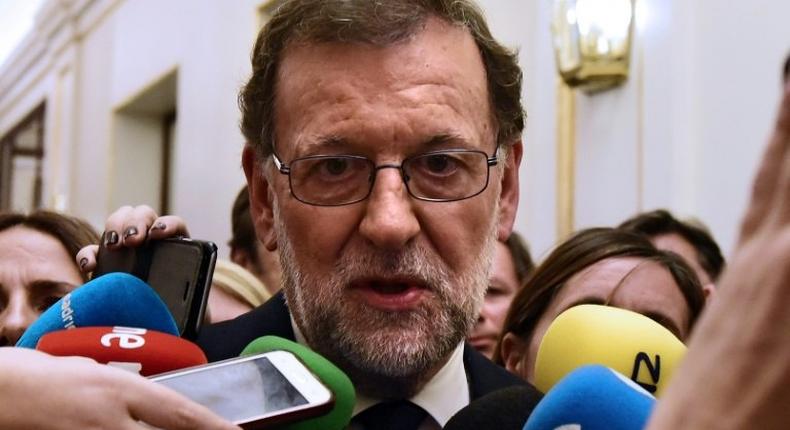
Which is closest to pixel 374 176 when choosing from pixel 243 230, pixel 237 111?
pixel 243 230

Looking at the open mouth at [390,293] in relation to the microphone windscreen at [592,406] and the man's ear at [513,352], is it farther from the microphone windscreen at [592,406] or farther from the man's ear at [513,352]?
the man's ear at [513,352]

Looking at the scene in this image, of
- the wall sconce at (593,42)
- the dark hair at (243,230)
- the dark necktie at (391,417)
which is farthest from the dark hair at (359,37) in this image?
the wall sconce at (593,42)

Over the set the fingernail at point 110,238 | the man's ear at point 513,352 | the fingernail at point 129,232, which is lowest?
the man's ear at point 513,352

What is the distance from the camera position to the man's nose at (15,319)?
5.48ft

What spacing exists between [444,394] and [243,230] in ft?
5.27

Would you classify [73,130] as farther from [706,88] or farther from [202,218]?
[706,88]

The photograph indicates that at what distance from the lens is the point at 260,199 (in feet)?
4.96

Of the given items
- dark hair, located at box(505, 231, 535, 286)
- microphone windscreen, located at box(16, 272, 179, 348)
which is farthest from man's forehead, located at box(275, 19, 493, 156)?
dark hair, located at box(505, 231, 535, 286)

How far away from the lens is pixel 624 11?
9.86 feet

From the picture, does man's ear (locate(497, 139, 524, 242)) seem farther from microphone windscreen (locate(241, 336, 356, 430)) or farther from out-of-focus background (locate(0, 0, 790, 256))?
microphone windscreen (locate(241, 336, 356, 430))

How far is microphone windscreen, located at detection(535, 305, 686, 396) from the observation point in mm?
1173

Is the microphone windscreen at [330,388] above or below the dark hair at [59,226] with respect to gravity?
below

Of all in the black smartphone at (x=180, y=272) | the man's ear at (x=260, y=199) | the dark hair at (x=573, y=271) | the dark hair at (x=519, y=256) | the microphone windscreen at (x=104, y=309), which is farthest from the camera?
the dark hair at (x=519, y=256)

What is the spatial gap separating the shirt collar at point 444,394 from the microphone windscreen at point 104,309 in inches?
12.3
